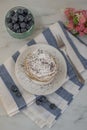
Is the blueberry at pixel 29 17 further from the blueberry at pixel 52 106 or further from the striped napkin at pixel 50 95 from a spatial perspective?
the blueberry at pixel 52 106

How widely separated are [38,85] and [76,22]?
22 cm

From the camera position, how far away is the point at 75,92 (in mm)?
1180

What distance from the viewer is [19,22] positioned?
1202mm

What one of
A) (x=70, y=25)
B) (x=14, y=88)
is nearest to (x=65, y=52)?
(x=70, y=25)

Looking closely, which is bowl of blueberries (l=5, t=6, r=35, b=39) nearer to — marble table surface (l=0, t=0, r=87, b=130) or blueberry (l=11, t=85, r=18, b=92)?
marble table surface (l=0, t=0, r=87, b=130)

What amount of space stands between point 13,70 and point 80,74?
192 millimetres

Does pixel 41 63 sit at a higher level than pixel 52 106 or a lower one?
higher

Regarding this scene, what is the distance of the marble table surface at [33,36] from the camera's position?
3.75ft

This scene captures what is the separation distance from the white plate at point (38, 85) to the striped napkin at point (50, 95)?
0.01 m

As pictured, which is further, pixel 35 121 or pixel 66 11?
pixel 66 11

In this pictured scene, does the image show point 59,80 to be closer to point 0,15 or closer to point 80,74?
point 80,74

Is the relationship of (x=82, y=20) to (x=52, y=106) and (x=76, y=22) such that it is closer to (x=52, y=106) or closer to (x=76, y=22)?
(x=76, y=22)

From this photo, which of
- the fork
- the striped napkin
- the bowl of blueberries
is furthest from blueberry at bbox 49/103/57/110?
the bowl of blueberries

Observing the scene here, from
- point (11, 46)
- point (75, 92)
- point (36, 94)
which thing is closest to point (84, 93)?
point (75, 92)
